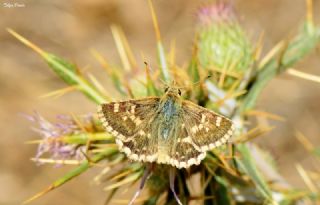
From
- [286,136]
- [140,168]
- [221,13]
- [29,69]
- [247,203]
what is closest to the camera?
[140,168]

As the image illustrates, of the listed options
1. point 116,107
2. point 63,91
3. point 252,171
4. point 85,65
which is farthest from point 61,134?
point 85,65

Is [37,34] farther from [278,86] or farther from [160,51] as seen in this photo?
[160,51]

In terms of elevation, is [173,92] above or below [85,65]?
above

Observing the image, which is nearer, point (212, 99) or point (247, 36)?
point (212, 99)

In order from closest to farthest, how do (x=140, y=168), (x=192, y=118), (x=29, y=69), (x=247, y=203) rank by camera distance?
(x=192, y=118), (x=140, y=168), (x=247, y=203), (x=29, y=69)

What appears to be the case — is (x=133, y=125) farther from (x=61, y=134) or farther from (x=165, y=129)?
(x=61, y=134)

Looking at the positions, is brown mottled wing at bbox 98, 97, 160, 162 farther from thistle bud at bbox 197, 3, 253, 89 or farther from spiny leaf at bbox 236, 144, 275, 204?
→ thistle bud at bbox 197, 3, 253, 89

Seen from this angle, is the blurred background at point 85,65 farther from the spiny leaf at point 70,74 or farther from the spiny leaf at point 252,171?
the spiny leaf at point 252,171

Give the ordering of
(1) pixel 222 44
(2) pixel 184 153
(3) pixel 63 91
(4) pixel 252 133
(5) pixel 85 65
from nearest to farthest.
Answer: (2) pixel 184 153 → (4) pixel 252 133 → (3) pixel 63 91 → (1) pixel 222 44 → (5) pixel 85 65

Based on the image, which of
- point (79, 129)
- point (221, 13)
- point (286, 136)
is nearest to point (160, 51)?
point (79, 129)
